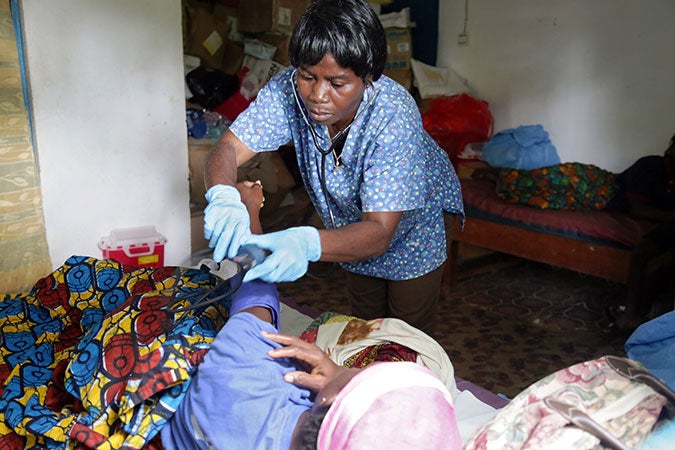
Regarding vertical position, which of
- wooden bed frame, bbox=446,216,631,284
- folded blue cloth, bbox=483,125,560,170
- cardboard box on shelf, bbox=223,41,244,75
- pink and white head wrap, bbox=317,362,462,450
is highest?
cardboard box on shelf, bbox=223,41,244,75

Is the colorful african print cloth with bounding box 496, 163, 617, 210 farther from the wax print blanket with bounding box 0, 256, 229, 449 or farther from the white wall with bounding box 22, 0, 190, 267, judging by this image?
the wax print blanket with bounding box 0, 256, 229, 449

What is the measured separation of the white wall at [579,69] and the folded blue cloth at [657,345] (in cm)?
257

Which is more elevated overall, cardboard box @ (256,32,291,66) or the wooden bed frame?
cardboard box @ (256,32,291,66)

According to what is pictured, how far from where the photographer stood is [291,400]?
3.44 ft

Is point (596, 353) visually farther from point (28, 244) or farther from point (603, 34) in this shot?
point (28, 244)

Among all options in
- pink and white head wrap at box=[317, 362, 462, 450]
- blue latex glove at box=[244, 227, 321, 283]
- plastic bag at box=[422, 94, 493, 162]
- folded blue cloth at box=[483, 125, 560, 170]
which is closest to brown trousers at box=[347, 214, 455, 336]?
blue latex glove at box=[244, 227, 321, 283]

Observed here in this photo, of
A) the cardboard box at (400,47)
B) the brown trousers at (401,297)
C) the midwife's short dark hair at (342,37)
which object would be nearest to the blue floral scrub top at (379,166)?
the brown trousers at (401,297)

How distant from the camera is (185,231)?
2.62 m

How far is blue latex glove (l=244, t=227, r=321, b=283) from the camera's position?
1.13 meters

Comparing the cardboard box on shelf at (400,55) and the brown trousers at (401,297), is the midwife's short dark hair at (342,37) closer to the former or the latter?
the brown trousers at (401,297)

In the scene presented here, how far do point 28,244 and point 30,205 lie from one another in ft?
0.48

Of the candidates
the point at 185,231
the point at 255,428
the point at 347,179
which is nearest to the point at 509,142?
the point at 185,231

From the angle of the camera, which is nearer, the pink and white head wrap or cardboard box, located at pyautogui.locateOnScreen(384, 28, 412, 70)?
the pink and white head wrap

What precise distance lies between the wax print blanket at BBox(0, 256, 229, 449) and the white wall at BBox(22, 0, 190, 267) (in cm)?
67
